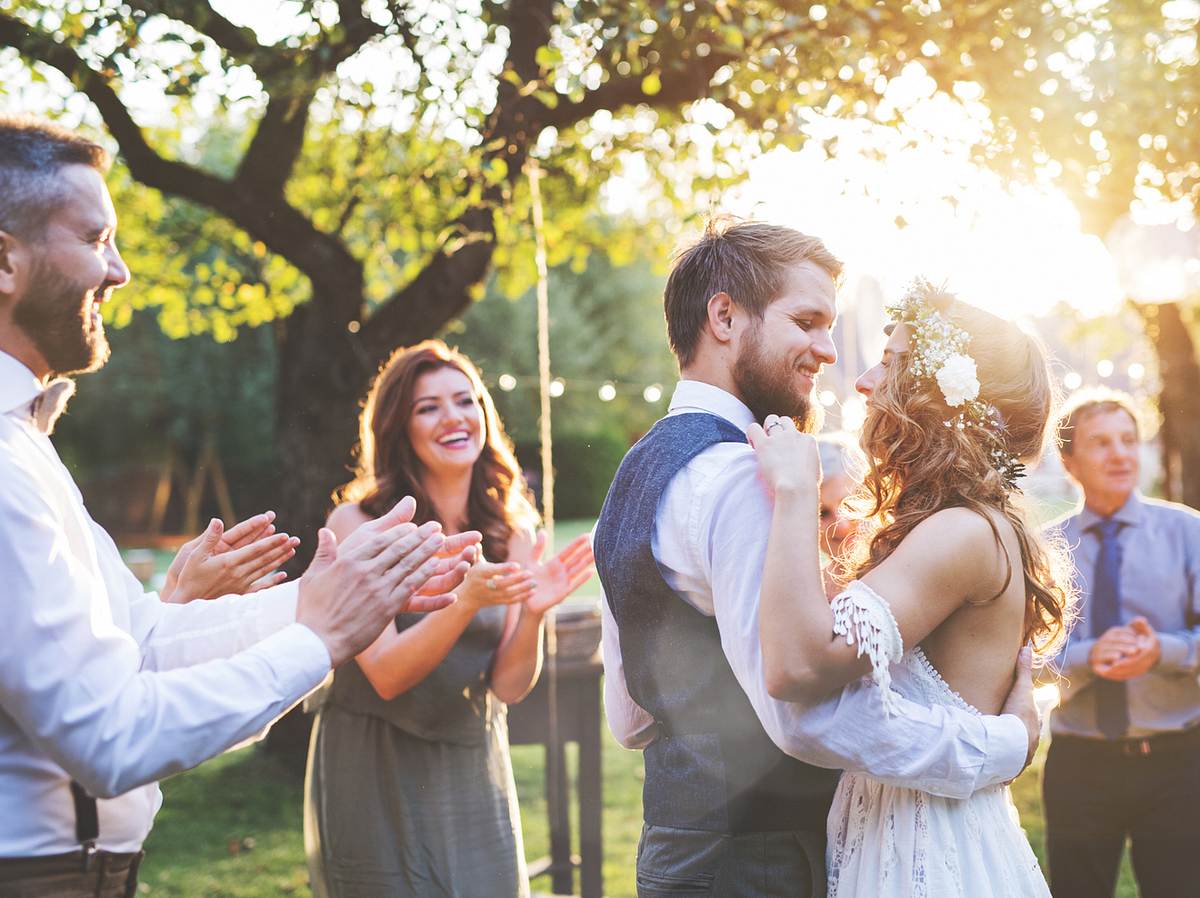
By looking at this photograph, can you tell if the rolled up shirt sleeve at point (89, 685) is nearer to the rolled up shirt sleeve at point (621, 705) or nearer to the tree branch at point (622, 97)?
the rolled up shirt sleeve at point (621, 705)

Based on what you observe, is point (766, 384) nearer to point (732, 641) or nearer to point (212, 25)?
point (732, 641)

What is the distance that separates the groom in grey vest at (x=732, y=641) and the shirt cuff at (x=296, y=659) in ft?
2.05

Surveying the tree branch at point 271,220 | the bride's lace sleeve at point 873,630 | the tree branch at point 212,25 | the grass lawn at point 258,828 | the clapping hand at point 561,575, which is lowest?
the grass lawn at point 258,828

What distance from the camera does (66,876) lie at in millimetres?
1721

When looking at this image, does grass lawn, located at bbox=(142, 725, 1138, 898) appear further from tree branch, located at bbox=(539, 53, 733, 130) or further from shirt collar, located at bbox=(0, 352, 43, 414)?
shirt collar, located at bbox=(0, 352, 43, 414)

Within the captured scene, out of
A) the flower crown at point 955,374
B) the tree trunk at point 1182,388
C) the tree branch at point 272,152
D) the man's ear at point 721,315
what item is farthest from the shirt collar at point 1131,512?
the tree branch at point 272,152

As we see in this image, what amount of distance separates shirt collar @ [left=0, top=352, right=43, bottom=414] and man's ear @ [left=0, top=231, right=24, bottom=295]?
11 centimetres

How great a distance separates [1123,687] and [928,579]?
2.36 metres

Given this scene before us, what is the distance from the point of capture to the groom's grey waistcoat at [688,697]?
6.88 feet

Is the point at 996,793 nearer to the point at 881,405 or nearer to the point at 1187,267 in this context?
the point at 881,405

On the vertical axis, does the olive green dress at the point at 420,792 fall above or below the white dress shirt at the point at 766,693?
below

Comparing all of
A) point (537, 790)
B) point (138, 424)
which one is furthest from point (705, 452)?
point (138, 424)

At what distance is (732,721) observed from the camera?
211 centimetres

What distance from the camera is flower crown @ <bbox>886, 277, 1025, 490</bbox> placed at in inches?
88.4
